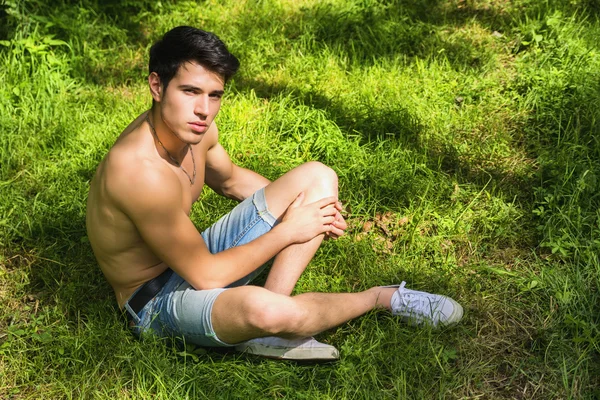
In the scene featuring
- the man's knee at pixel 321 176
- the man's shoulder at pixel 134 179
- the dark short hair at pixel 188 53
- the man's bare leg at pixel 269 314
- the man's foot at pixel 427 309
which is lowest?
the man's foot at pixel 427 309

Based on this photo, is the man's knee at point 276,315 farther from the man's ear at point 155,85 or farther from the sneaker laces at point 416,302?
the man's ear at point 155,85

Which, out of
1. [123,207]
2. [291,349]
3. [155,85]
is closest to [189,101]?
[155,85]

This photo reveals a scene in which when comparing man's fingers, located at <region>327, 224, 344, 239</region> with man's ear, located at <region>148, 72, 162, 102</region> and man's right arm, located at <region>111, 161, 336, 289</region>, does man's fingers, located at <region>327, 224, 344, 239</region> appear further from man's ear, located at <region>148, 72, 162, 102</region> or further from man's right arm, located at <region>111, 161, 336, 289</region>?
man's ear, located at <region>148, 72, 162, 102</region>

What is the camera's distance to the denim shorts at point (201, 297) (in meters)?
3.29

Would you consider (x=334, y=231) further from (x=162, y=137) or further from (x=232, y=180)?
(x=162, y=137)

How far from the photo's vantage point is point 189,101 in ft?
10.6

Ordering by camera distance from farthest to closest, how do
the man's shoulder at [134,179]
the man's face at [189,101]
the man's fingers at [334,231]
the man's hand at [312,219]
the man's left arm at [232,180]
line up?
the man's left arm at [232,180]
the man's fingers at [334,231]
the man's hand at [312,219]
the man's face at [189,101]
the man's shoulder at [134,179]

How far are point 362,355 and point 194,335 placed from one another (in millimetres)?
798

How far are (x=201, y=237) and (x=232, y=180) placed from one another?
0.77 metres

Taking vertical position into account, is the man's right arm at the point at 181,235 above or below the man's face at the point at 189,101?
below

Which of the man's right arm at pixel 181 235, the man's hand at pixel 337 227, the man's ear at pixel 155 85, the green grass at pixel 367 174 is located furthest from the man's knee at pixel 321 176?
the man's ear at pixel 155 85

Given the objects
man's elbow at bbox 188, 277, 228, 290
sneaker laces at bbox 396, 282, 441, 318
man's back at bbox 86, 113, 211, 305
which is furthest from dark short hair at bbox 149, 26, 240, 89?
sneaker laces at bbox 396, 282, 441, 318

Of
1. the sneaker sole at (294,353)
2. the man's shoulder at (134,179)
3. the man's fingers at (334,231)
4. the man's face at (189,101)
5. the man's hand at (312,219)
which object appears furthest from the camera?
the man's fingers at (334,231)

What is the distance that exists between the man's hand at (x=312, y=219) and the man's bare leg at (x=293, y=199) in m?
0.04
